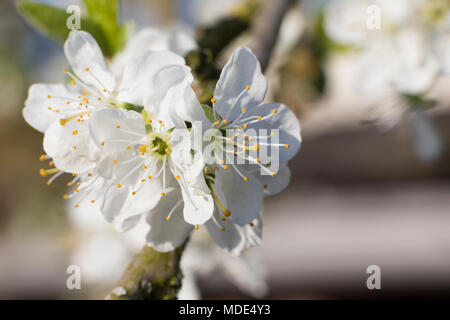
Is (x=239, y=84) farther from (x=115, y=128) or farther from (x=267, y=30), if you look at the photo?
(x=267, y=30)

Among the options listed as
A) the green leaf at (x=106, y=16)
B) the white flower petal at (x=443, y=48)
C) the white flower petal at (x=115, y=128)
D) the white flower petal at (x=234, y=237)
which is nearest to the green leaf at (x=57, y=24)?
the green leaf at (x=106, y=16)

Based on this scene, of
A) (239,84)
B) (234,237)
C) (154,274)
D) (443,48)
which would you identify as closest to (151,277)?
(154,274)

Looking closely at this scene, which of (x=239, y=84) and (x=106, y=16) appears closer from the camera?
→ (x=239, y=84)

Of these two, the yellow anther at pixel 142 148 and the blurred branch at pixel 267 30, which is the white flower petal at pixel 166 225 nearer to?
the yellow anther at pixel 142 148
